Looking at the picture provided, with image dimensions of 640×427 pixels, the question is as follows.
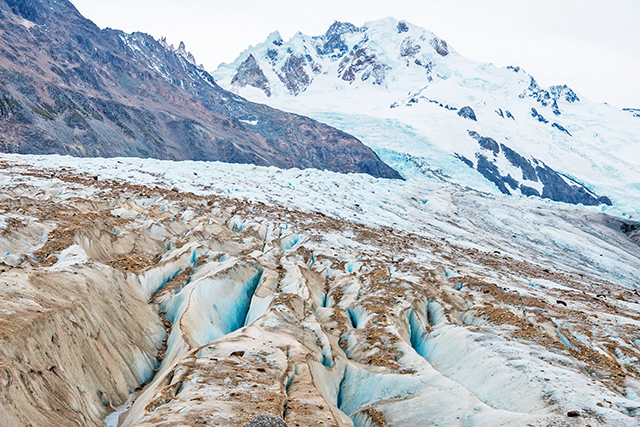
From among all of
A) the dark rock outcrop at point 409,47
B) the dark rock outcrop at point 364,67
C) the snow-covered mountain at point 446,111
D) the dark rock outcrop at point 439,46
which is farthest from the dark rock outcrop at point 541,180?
the dark rock outcrop at point 439,46

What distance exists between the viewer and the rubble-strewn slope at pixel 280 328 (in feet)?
23.3

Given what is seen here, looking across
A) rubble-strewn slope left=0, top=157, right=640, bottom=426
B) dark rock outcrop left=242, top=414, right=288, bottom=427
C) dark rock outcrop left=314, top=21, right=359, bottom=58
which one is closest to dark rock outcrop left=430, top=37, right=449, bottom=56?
dark rock outcrop left=314, top=21, right=359, bottom=58

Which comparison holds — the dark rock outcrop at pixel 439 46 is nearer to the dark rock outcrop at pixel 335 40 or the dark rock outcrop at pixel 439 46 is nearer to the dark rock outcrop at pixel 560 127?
the dark rock outcrop at pixel 335 40

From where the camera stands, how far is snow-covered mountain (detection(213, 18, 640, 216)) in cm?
9112

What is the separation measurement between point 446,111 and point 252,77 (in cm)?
8040

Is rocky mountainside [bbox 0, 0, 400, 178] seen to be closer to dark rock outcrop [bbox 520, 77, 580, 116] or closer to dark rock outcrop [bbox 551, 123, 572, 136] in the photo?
dark rock outcrop [bbox 551, 123, 572, 136]

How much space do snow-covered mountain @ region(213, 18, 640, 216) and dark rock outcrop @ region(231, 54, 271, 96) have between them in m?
0.45

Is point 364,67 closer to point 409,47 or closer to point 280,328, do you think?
point 409,47

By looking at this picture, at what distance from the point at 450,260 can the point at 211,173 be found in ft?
85.1

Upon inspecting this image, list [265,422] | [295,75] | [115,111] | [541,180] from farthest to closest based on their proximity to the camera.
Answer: [295,75]
[541,180]
[115,111]
[265,422]

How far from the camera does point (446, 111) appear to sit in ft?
348

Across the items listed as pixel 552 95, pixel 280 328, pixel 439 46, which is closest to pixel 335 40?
pixel 439 46

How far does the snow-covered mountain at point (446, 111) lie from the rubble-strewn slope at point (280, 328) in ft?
147

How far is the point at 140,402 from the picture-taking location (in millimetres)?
7414
